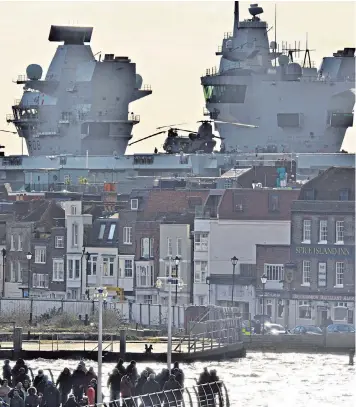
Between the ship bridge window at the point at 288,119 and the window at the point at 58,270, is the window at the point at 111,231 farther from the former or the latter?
the ship bridge window at the point at 288,119

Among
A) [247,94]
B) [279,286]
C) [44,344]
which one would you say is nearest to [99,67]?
[247,94]

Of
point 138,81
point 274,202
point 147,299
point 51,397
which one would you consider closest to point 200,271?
point 147,299

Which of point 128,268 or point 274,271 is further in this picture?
point 128,268

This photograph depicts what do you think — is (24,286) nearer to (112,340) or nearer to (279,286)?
(279,286)

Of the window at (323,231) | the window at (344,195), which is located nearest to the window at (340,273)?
the window at (323,231)

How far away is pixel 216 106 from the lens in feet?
598

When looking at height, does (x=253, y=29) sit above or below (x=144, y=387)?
above

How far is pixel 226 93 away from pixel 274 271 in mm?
70732

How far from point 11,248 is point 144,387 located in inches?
2410

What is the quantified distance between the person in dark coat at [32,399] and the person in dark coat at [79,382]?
Answer: 4.02 m

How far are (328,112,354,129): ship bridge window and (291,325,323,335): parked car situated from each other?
78430 millimetres

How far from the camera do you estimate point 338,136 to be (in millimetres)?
182250

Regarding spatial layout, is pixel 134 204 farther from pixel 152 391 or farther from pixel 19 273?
pixel 152 391

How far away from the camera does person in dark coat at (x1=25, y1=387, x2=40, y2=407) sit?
182ft
